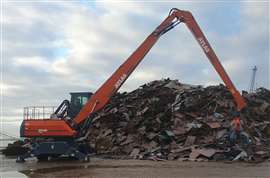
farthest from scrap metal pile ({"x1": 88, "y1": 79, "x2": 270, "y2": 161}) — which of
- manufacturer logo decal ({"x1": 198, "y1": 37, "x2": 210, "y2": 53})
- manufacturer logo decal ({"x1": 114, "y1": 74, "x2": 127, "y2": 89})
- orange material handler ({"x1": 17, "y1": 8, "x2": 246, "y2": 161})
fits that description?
manufacturer logo decal ({"x1": 198, "y1": 37, "x2": 210, "y2": 53})

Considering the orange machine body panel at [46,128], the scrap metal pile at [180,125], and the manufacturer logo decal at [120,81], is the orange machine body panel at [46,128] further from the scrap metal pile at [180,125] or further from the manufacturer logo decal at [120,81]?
the scrap metal pile at [180,125]

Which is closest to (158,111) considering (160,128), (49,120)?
(160,128)

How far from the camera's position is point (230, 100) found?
34625 mm

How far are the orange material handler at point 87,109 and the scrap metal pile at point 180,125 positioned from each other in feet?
7.70

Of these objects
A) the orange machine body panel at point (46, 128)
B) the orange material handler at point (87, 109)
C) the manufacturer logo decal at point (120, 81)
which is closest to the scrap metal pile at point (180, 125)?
the orange material handler at point (87, 109)

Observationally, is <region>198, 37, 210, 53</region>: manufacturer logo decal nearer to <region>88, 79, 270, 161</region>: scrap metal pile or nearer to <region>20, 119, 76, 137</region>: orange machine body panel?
<region>88, 79, 270, 161</region>: scrap metal pile

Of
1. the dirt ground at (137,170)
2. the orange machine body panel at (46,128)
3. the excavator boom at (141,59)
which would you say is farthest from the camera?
the excavator boom at (141,59)

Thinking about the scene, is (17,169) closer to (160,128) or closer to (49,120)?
(49,120)

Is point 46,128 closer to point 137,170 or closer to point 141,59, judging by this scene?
point 141,59

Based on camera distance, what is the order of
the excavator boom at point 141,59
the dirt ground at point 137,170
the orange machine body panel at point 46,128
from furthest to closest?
the excavator boom at point 141,59 → the orange machine body panel at point 46,128 → the dirt ground at point 137,170

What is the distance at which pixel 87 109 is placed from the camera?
29.5 m

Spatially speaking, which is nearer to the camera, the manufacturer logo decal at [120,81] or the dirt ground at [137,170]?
the dirt ground at [137,170]

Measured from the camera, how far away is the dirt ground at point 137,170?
68.0ft

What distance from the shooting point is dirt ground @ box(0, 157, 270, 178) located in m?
20.7
